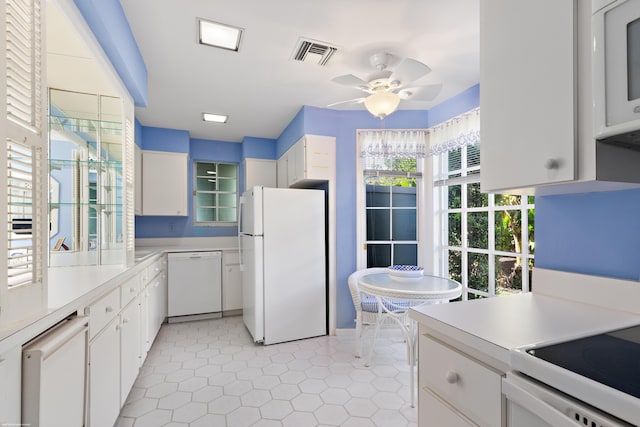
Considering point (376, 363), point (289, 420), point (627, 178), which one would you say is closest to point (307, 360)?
point (376, 363)

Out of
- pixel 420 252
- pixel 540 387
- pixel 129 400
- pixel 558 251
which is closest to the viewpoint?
pixel 540 387

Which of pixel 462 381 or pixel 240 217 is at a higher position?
pixel 240 217

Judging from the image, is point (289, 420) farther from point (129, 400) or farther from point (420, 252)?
point (420, 252)

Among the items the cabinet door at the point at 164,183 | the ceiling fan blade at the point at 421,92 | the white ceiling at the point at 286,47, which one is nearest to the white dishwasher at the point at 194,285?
the cabinet door at the point at 164,183

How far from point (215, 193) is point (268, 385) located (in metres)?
3.10

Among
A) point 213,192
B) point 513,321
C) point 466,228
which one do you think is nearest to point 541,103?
point 513,321

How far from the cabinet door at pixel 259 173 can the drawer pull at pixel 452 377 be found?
12.3 ft

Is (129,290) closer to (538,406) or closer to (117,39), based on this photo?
(117,39)

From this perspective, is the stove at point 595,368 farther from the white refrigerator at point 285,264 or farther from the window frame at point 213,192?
the window frame at point 213,192

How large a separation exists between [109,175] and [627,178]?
2891 mm

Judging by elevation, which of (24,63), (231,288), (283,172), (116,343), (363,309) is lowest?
(231,288)

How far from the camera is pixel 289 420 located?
5.98 feet

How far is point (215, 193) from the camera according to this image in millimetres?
4574

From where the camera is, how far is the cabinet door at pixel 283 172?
154 inches
